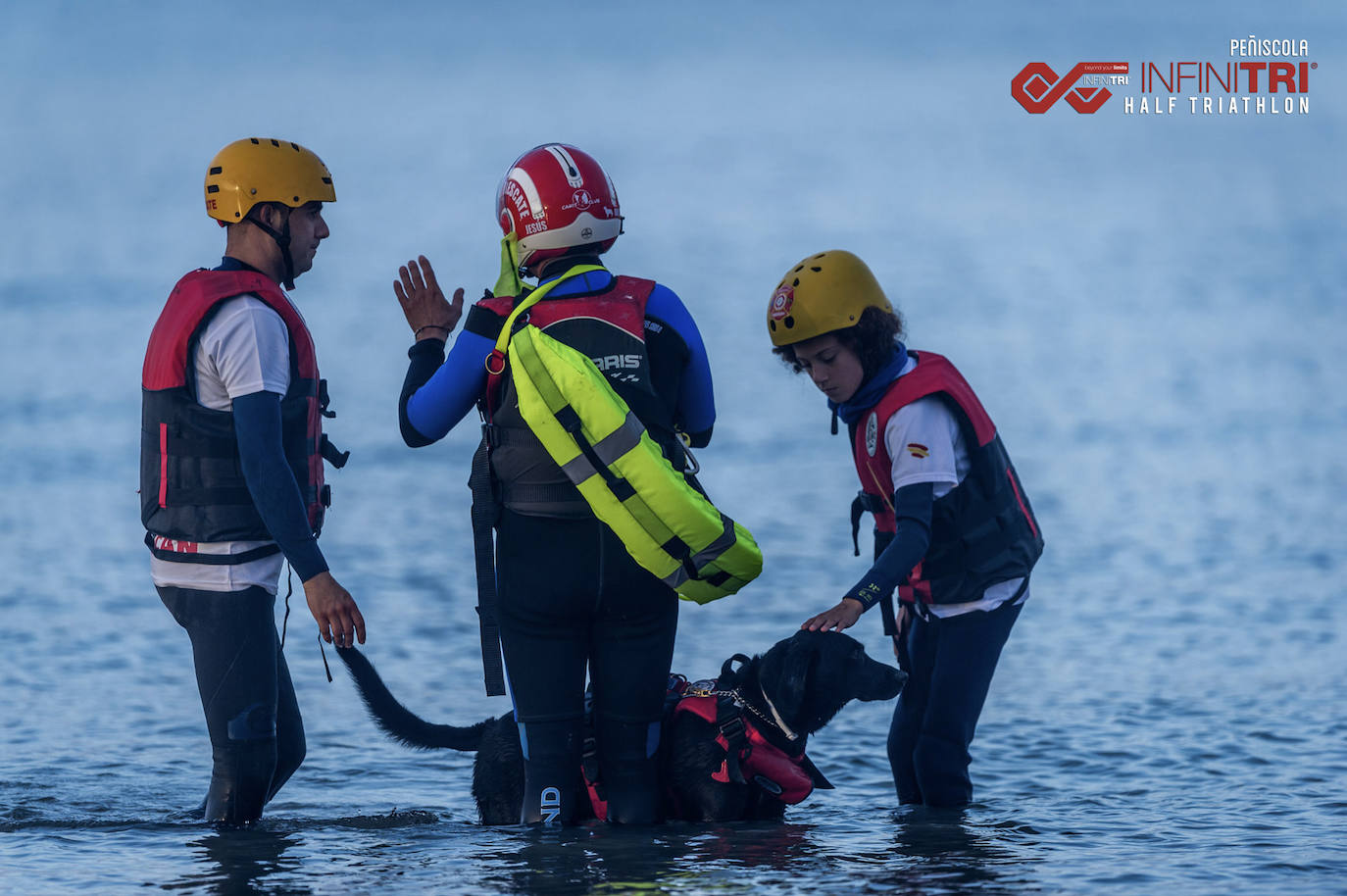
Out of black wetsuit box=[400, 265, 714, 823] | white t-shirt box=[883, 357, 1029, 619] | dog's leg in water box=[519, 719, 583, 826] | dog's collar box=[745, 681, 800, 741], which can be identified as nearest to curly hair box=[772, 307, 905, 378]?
white t-shirt box=[883, 357, 1029, 619]

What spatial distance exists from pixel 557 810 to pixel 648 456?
1356mm

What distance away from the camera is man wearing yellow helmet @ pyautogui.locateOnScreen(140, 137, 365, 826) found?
520 centimetres

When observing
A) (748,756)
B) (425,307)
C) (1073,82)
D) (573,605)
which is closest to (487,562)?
(573,605)

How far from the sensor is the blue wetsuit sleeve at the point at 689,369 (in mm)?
5328

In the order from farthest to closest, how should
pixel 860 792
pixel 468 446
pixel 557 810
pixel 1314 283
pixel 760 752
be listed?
pixel 1314 283 → pixel 468 446 → pixel 860 792 → pixel 760 752 → pixel 557 810

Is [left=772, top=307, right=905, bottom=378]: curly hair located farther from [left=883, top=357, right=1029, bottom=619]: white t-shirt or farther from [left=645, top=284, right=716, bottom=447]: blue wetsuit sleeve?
[left=645, top=284, right=716, bottom=447]: blue wetsuit sleeve

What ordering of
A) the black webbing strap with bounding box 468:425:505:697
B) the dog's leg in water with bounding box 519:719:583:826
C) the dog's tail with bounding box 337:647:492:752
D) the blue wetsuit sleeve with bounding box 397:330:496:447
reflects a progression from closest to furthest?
1. the blue wetsuit sleeve with bounding box 397:330:496:447
2. the black webbing strap with bounding box 468:425:505:697
3. the dog's leg in water with bounding box 519:719:583:826
4. the dog's tail with bounding box 337:647:492:752

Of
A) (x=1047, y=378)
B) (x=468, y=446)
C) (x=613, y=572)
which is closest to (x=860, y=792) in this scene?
(x=613, y=572)

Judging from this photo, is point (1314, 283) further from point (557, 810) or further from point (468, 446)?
point (557, 810)

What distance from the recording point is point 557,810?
5.50m

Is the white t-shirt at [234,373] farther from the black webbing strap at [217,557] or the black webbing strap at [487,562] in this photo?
the black webbing strap at [487,562]

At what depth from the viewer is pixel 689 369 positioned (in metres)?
5.39

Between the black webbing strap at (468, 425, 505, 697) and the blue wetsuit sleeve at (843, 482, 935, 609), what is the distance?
118 centimetres

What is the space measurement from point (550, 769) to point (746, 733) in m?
0.79
